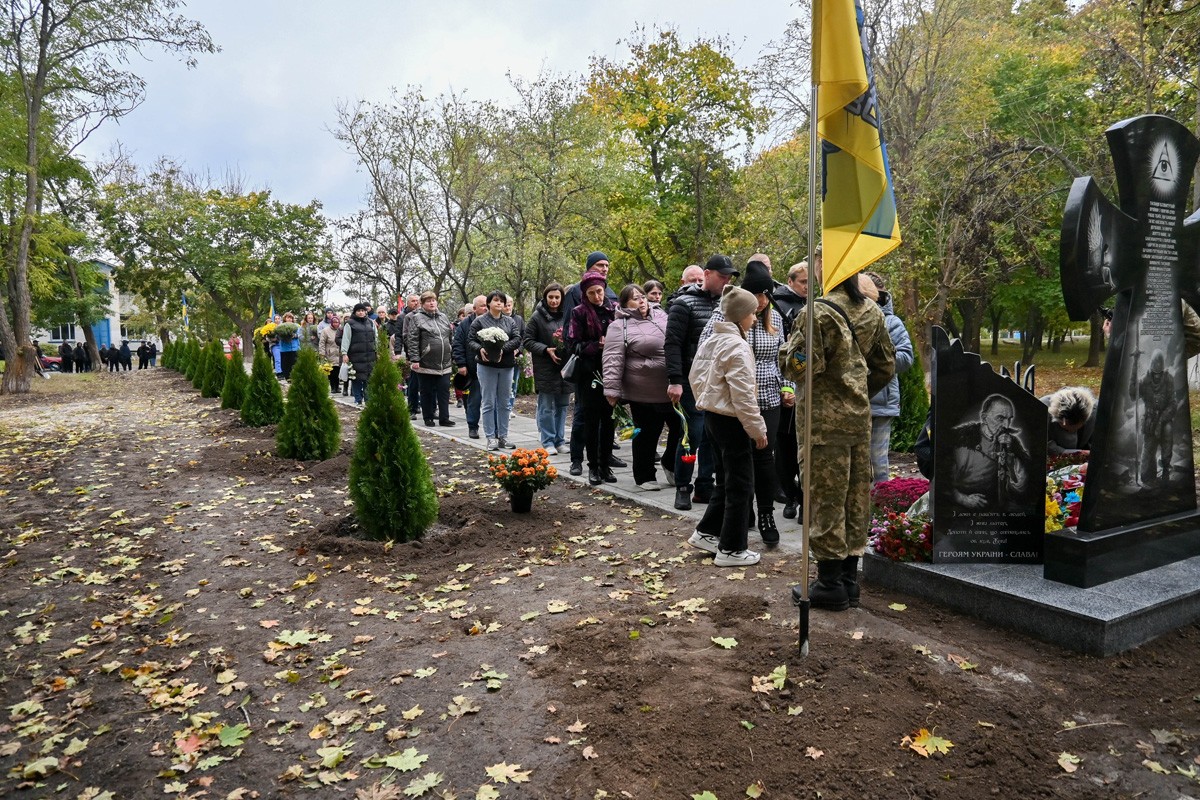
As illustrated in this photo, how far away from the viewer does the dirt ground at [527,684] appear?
2.93 metres

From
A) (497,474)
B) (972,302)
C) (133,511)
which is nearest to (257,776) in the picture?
(497,474)

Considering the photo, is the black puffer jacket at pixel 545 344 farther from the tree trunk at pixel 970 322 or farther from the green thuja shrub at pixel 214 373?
the tree trunk at pixel 970 322

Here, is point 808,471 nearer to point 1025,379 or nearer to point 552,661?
point 552,661

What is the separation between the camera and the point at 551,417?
955 cm

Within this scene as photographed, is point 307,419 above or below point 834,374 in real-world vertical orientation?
below

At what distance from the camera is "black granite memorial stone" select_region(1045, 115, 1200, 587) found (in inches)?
163

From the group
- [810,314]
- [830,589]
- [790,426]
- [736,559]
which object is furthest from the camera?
[790,426]

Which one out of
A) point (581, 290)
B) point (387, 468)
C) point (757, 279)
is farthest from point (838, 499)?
point (581, 290)

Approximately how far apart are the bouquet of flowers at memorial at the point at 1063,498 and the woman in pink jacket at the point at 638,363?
299 cm

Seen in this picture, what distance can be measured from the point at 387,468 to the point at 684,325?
102 inches

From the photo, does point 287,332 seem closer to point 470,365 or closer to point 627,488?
point 470,365

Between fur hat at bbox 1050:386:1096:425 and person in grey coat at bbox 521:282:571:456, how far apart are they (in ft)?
15.5

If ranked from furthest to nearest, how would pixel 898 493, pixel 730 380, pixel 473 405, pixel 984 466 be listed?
pixel 473 405 → pixel 898 493 → pixel 730 380 → pixel 984 466

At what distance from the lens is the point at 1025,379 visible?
5.30 m
